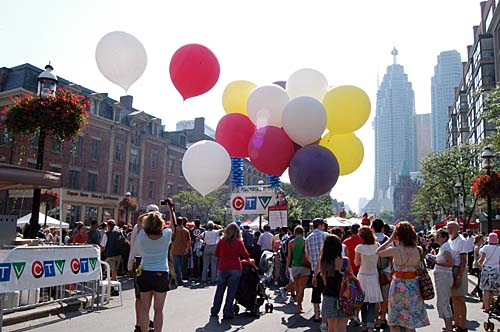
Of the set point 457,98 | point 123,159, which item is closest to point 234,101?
point 123,159

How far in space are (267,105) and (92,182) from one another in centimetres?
3362

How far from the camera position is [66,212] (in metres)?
35.6

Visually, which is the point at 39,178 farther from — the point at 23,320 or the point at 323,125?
the point at 323,125

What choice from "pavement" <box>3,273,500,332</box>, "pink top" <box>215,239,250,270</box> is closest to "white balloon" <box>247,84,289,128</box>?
"pink top" <box>215,239,250,270</box>

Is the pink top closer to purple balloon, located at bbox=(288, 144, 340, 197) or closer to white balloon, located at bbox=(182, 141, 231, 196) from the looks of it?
white balloon, located at bbox=(182, 141, 231, 196)

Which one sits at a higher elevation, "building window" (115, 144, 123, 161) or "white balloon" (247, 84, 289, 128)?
"building window" (115, 144, 123, 161)

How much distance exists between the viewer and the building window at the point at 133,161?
142 feet

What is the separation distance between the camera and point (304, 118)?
7.74 metres

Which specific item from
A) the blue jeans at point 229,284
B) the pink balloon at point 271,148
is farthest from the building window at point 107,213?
the pink balloon at point 271,148

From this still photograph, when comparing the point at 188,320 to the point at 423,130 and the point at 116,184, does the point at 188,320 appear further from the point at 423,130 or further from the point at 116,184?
the point at 423,130

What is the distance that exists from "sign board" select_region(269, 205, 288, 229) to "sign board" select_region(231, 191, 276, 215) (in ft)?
0.86

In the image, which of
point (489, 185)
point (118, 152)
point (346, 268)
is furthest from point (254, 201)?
point (118, 152)

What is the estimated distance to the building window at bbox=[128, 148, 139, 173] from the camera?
43281 millimetres

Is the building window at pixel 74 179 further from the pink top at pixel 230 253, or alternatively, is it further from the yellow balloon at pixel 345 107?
the yellow balloon at pixel 345 107
